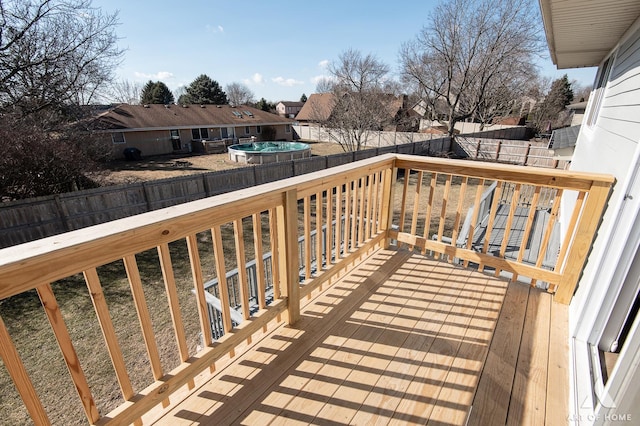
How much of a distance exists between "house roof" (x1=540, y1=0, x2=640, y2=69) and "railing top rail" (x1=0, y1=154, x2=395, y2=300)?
3134 mm

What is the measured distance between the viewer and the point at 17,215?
20.3ft

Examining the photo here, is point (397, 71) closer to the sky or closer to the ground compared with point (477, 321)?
closer to the sky

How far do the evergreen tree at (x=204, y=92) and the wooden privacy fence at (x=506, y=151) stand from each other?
2704cm

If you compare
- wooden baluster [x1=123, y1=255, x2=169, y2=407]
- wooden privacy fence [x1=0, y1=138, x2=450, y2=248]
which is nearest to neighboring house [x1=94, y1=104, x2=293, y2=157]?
wooden privacy fence [x1=0, y1=138, x2=450, y2=248]

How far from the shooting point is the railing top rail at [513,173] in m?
1.98

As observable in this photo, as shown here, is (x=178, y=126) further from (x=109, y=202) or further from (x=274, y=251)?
(x=274, y=251)

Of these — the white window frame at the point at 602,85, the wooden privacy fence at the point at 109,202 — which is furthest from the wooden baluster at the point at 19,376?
the wooden privacy fence at the point at 109,202

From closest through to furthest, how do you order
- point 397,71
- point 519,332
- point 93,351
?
point 519,332 → point 93,351 → point 397,71

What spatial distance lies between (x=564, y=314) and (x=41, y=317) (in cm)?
632

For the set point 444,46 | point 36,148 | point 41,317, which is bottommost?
point 41,317

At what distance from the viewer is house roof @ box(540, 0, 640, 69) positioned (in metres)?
2.71

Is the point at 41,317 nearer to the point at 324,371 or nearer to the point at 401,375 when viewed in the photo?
the point at 324,371

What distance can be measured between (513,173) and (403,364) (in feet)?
5.46

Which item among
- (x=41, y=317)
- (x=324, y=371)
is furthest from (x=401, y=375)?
(x=41, y=317)
